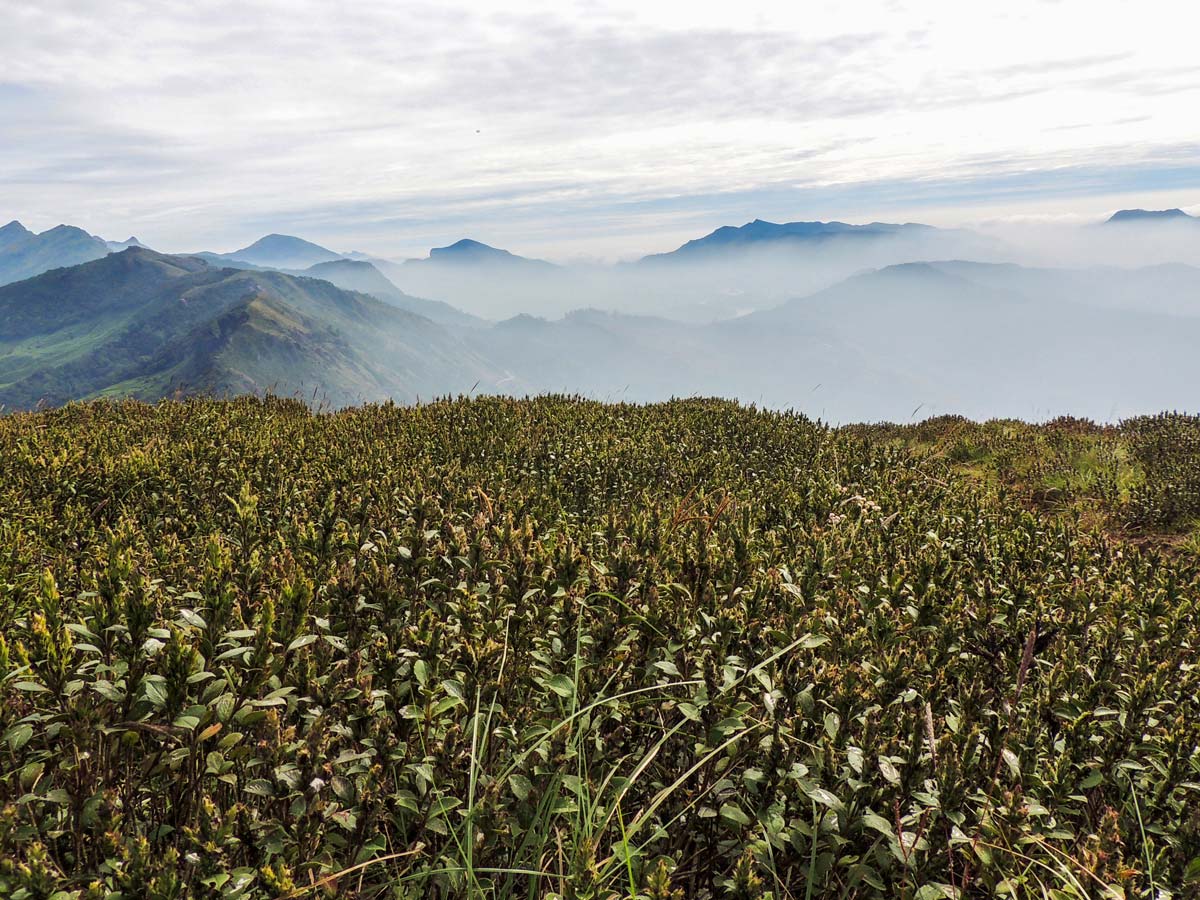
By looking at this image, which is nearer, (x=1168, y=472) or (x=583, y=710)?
(x=583, y=710)

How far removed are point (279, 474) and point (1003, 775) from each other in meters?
4.89

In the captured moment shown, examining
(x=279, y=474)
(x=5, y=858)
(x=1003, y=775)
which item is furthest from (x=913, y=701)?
(x=279, y=474)

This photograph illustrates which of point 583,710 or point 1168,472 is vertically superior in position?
point 583,710

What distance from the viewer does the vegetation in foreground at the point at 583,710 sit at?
1942 millimetres

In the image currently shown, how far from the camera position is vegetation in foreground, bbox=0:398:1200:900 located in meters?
1.94

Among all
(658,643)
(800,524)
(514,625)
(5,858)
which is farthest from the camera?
(800,524)

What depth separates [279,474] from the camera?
17.4 ft

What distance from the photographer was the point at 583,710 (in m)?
2.09

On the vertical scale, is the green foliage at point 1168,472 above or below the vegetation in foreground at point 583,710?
below

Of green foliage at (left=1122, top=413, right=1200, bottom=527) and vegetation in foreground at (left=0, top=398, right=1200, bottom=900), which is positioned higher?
vegetation in foreground at (left=0, top=398, right=1200, bottom=900)

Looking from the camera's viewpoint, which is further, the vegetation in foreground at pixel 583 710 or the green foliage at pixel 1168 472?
the green foliage at pixel 1168 472

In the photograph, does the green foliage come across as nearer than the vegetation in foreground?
No

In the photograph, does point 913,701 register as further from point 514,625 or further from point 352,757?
point 352,757

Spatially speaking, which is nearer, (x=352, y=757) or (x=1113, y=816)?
(x=1113, y=816)
